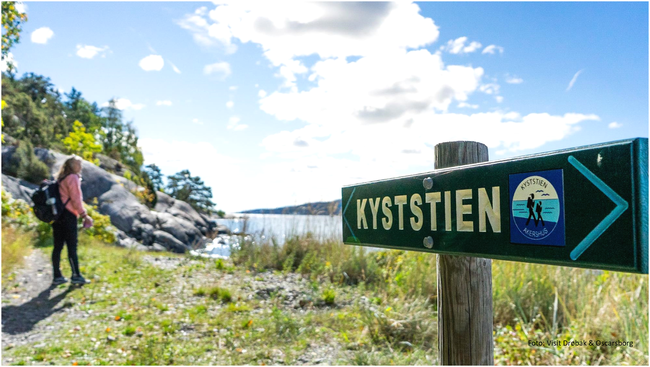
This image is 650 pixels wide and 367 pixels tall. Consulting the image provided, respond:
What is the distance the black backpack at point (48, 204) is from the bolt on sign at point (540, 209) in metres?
5.64

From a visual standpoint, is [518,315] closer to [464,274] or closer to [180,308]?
[464,274]

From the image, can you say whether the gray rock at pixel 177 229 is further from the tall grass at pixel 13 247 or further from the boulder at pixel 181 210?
the tall grass at pixel 13 247

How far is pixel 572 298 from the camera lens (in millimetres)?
3852

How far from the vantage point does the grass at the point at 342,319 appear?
329 centimetres

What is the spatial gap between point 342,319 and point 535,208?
348 cm

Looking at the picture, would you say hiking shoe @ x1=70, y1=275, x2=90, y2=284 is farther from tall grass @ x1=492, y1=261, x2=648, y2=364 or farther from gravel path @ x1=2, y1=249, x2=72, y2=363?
tall grass @ x1=492, y1=261, x2=648, y2=364

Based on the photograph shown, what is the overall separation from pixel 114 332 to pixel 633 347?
4.58m

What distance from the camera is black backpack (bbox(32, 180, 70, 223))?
5.45 m

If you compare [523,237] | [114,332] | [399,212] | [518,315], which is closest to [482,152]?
[399,212]

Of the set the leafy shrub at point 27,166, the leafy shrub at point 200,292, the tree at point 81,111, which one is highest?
the tree at point 81,111

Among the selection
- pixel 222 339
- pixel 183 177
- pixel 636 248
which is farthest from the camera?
pixel 183 177

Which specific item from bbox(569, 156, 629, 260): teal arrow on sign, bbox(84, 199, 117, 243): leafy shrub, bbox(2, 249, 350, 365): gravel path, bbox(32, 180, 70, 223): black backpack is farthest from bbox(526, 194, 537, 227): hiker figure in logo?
bbox(84, 199, 117, 243): leafy shrub

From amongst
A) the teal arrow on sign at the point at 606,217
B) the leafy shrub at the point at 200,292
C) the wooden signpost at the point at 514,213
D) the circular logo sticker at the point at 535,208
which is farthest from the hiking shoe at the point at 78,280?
the teal arrow on sign at the point at 606,217

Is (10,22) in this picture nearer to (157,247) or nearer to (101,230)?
(101,230)
